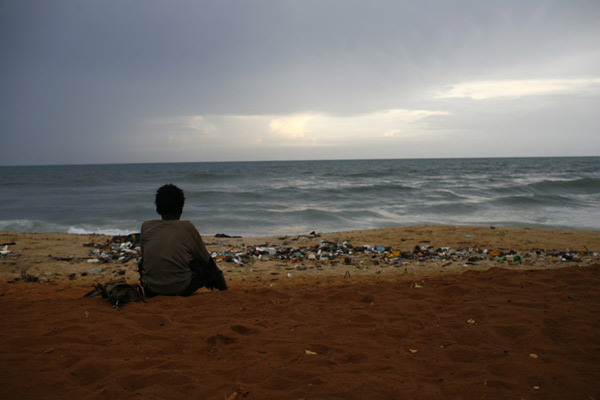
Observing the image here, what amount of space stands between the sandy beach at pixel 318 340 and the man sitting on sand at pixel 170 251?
289 millimetres

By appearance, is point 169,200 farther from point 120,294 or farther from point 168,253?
point 120,294

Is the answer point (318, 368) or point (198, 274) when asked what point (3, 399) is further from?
point (198, 274)

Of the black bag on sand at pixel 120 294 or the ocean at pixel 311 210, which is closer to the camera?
the black bag on sand at pixel 120 294

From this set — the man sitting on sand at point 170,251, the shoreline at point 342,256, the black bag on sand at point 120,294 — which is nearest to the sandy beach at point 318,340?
the black bag on sand at point 120,294

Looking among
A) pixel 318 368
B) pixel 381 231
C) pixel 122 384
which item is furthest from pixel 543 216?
pixel 122 384

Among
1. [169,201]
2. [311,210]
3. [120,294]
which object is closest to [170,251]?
[169,201]

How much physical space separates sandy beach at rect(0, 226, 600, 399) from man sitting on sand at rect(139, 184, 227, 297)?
0.29 meters

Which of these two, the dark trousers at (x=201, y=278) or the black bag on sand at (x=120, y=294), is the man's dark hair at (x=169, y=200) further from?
the black bag on sand at (x=120, y=294)

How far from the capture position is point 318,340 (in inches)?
118

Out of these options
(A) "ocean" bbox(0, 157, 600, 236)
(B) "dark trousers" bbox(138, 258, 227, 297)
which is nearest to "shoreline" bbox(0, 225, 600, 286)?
(B) "dark trousers" bbox(138, 258, 227, 297)

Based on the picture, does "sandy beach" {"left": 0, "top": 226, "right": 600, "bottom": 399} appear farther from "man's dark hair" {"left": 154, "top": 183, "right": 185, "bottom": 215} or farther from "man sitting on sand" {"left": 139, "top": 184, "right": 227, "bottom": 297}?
"man's dark hair" {"left": 154, "top": 183, "right": 185, "bottom": 215}

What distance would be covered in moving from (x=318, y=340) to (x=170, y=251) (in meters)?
1.97

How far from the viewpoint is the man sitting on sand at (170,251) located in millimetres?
3984

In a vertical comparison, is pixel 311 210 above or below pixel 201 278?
below
